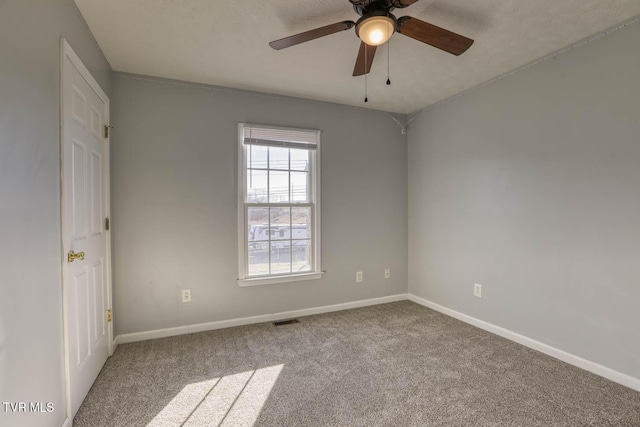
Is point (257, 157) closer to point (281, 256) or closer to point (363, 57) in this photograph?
point (281, 256)

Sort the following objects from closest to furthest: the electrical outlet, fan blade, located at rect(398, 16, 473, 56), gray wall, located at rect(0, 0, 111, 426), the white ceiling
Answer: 1. gray wall, located at rect(0, 0, 111, 426)
2. fan blade, located at rect(398, 16, 473, 56)
3. the white ceiling
4. the electrical outlet

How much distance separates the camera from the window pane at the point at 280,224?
11.2 ft

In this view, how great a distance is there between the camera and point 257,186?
11.0ft

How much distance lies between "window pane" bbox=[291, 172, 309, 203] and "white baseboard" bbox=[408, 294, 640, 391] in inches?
78.2

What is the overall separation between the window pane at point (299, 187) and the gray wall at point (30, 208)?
2139 millimetres

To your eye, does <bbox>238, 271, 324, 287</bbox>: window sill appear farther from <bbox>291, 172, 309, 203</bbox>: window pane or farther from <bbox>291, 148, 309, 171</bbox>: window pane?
<bbox>291, 148, 309, 171</bbox>: window pane

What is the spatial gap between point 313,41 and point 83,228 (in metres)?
2.02

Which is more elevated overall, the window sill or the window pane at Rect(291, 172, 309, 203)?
the window pane at Rect(291, 172, 309, 203)

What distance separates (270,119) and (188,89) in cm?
82

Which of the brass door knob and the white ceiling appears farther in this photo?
the white ceiling

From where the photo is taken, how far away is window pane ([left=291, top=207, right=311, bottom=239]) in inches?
139

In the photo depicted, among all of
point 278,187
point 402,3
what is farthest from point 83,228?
point 402,3

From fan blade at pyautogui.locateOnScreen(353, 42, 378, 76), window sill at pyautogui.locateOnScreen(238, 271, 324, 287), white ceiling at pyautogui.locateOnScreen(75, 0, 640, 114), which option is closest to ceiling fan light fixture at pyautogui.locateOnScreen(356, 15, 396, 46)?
fan blade at pyautogui.locateOnScreen(353, 42, 378, 76)

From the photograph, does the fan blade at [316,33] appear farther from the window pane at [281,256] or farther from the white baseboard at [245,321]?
the white baseboard at [245,321]
